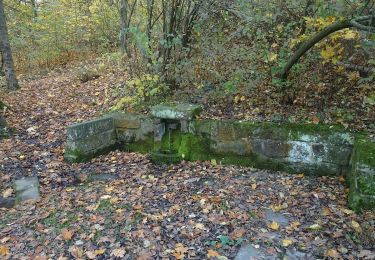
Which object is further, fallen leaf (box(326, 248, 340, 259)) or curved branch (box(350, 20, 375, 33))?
curved branch (box(350, 20, 375, 33))

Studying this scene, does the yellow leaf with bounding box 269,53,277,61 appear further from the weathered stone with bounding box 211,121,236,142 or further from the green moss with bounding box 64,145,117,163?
the green moss with bounding box 64,145,117,163

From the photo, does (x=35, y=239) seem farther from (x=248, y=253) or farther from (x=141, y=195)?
(x=248, y=253)

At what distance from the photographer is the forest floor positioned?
3.37 m

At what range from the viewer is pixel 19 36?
1361 centimetres

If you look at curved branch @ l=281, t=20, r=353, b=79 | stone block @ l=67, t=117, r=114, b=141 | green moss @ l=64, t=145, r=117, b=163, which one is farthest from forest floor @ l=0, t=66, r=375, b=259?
curved branch @ l=281, t=20, r=353, b=79

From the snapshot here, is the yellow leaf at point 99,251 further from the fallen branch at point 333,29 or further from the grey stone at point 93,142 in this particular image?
the fallen branch at point 333,29

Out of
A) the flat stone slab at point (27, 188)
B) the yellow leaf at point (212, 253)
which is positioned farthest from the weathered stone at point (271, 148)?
the flat stone slab at point (27, 188)

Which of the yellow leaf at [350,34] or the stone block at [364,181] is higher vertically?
the yellow leaf at [350,34]

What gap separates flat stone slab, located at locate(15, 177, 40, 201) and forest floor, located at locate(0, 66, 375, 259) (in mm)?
92

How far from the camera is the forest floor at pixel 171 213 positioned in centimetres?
337

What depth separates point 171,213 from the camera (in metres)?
4.00

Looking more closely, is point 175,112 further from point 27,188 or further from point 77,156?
point 27,188

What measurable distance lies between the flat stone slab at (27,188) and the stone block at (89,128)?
2.94ft

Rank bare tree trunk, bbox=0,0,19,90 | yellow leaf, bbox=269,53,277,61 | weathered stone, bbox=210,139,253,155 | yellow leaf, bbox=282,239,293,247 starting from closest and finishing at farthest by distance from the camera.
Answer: yellow leaf, bbox=282,239,293,247 < weathered stone, bbox=210,139,253,155 < yellow leaf, bbox=269,53,277,61 < bare tree trunk, bbox=0,0,19,90
